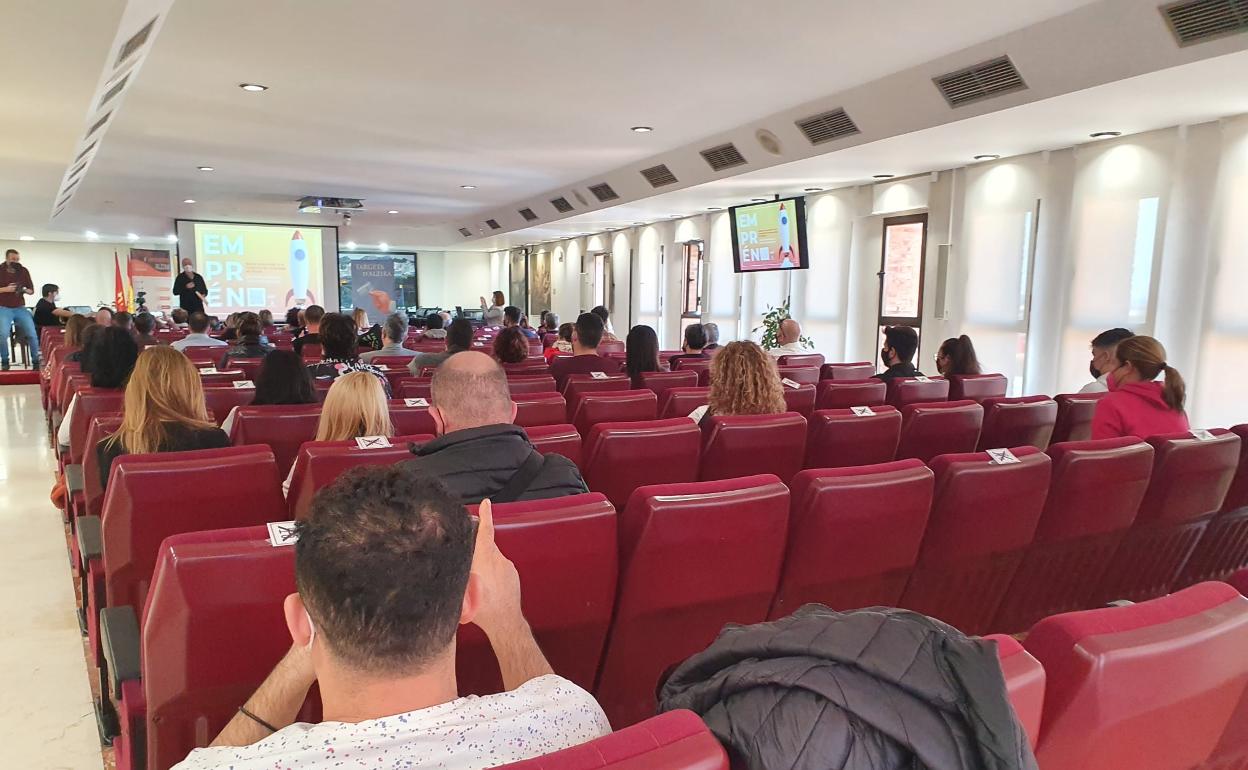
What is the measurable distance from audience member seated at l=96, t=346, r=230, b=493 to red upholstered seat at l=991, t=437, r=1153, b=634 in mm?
2900

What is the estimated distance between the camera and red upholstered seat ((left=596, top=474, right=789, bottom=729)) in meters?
1.68

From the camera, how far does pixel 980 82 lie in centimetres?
509

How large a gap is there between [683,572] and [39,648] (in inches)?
98.3

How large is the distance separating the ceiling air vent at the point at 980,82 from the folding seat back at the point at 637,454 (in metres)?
3.77

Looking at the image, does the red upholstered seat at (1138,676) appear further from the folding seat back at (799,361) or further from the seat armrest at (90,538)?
the folding seat back at (799,361)

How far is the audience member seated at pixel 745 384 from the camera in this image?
10.7 ft

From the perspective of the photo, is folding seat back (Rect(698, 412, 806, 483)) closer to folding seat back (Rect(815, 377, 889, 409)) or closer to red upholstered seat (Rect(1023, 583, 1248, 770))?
folding seat back (Rect(815, 377, 889, 409))

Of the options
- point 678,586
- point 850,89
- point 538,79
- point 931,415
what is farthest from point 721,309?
point 678,586

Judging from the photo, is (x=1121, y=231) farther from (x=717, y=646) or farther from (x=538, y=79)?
(x=717, y=646)

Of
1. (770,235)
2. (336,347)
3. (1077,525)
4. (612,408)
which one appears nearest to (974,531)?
(1077,525)

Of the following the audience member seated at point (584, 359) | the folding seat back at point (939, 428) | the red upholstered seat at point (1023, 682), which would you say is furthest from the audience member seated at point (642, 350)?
the red upholstered seat at point (1023, 682)

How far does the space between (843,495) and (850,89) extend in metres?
5.05

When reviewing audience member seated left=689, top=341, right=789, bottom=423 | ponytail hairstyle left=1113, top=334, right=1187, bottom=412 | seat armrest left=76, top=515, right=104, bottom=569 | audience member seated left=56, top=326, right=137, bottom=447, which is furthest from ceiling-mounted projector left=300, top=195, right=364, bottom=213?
ponytail hairstyle left=1113, top=334, right=1187, bottom=412

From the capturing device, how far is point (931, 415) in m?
3.27
